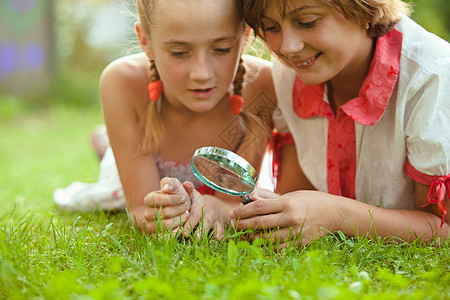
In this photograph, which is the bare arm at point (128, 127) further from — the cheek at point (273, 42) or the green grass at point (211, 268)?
the cheek at point (273, 42)

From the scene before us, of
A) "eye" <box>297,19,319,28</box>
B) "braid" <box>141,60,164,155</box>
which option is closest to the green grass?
"braid" <box>141,60,164,155</box>

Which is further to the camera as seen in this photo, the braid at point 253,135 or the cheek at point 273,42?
the braid at point 253,135

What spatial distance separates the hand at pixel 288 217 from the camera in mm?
2336

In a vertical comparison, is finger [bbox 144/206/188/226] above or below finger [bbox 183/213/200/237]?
above

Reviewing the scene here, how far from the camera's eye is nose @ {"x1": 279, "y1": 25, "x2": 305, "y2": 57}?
8.14ft

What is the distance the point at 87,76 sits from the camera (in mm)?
11242

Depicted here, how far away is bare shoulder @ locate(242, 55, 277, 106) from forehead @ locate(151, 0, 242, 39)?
0.61 meters

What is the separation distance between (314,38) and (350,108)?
1.58ft

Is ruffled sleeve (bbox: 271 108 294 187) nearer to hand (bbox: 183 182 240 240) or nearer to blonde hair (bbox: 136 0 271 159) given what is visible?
blonde hair (bbox: 136 0 271 159)

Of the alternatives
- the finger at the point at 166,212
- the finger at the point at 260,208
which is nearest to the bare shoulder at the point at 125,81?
the finger at the point at 166,212

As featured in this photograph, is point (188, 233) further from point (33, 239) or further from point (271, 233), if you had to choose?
point (33, 239)

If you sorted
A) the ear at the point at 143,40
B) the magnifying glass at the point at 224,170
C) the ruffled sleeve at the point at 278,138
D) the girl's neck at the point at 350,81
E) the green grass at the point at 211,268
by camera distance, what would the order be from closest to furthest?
the green grass at the point at 211,268 → the magnifying glass at the point at 224,170 → the girl's neck at the point at 350,81 → the ear at the point at 143,40 → the ruffled sleeve at the point at 278,138

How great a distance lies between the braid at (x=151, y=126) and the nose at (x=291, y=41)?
93 centimetres

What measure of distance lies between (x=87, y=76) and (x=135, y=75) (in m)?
8.52
